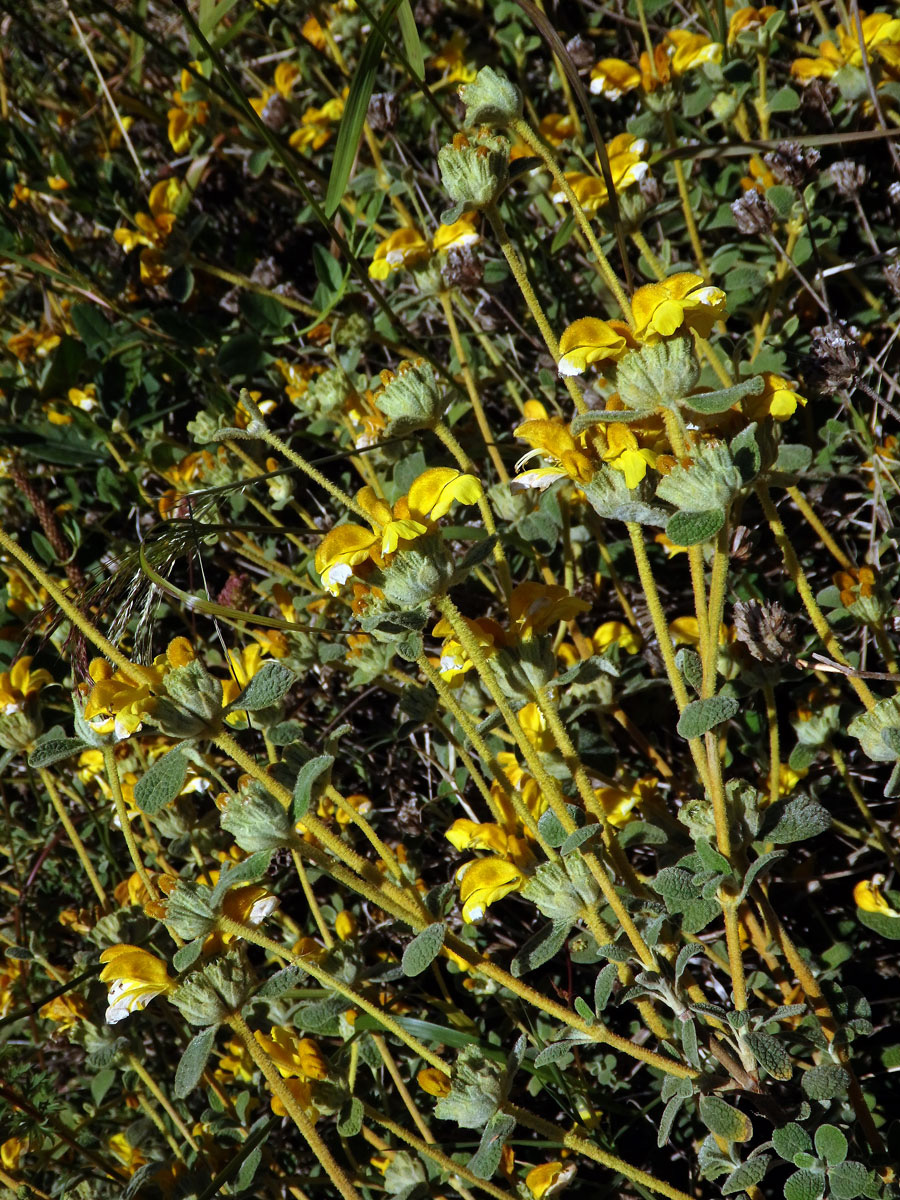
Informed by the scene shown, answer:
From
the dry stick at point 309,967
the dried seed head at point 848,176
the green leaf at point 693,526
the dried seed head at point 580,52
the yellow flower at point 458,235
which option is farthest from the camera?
the dried seed head at point 580,52

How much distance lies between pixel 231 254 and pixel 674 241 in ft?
3.70

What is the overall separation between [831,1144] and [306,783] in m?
0.62

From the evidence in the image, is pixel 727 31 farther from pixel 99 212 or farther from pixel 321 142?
pixel 99 212

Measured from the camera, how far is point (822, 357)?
1.18 m

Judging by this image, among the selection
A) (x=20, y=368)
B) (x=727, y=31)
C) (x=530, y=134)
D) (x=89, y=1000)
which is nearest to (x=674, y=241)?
(x=727, y=31)

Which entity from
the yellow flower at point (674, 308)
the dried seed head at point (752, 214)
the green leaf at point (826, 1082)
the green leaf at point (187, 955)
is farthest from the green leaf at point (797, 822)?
the dried seed head at point (752, 214)

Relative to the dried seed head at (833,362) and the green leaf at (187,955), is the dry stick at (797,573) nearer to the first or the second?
the dried seed head at (833,362)

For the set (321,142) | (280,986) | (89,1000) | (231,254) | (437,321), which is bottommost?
(89,1000)

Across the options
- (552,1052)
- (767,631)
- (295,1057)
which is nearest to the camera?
(552,1052)

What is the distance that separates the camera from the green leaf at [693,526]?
29.8 inches

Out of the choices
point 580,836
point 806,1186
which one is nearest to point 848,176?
point 580,836

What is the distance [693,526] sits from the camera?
770 millimetres

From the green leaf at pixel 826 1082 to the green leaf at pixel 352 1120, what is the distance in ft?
1.77

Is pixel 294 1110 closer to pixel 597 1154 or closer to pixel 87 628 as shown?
pixel 597 1154
